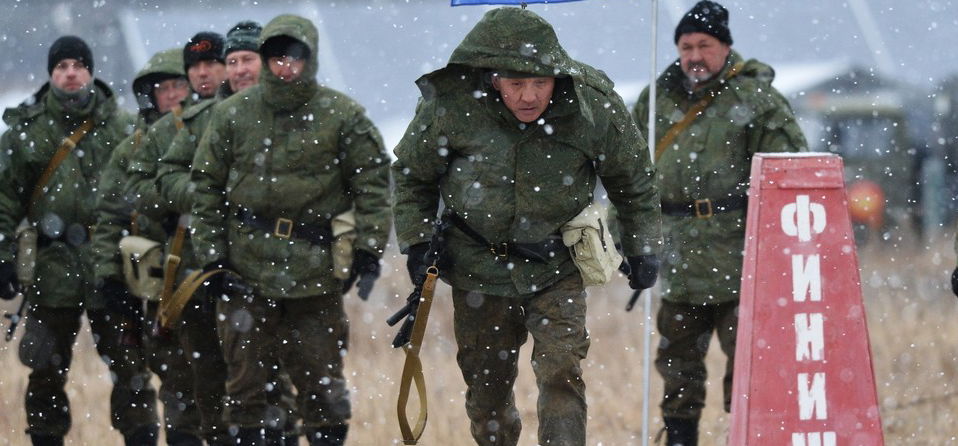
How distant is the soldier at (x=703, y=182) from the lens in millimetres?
7789

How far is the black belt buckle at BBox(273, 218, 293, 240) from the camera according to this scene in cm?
750

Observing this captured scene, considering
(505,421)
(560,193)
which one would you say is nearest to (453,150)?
(560,193)

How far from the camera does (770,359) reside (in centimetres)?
574

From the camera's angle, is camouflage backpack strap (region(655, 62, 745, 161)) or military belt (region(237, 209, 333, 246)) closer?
military belt (region(237, 209, 333, 246))

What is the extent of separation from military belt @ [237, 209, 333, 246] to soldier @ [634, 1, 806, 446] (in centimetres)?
157

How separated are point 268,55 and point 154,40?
37.9 ft

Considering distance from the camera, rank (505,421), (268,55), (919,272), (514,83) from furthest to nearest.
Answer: (919,272)
(268,55)
(505,421)
(514,83)

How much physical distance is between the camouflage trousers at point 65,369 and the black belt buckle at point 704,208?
108 inches

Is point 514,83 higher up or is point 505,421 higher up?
point 514,83

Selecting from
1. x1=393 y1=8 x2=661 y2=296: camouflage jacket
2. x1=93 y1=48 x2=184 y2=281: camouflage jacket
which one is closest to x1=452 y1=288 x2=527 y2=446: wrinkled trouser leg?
x1=393 y1=8 x2=661 y2=296: camouflage jacket

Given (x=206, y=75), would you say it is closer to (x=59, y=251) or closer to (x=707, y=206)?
(x=59, y=251)

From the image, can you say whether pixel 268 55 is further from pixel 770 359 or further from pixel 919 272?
pixel 919 272

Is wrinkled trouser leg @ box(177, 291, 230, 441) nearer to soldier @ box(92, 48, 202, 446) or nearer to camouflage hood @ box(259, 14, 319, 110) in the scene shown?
soldier @ box(92, 48, 202, 446)

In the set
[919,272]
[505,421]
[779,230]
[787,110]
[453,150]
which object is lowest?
[505,421]
